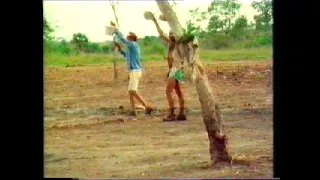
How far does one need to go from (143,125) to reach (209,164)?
48cm

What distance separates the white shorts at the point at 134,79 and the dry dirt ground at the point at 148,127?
0.03m

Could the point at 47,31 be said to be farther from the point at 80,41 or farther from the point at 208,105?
the point at 208,105

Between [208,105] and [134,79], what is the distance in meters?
0.49

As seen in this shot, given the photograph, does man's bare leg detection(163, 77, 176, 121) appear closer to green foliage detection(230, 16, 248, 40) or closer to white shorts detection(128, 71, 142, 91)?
white shorts detection(128, 71, 142, 91)

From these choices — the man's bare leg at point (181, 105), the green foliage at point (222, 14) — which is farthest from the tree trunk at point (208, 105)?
the green foliage at point (222, 14)

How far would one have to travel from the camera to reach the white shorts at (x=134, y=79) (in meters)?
3.62

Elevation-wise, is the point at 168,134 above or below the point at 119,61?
below

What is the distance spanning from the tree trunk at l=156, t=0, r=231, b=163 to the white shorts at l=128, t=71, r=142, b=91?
35 centimetres

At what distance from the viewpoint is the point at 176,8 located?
11.8ft

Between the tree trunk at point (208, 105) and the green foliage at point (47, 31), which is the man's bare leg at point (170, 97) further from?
the green foliage at point (47, 31)

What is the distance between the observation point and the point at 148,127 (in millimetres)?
3627

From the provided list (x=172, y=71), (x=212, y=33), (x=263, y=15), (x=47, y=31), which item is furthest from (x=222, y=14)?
(x=47, y=31)
